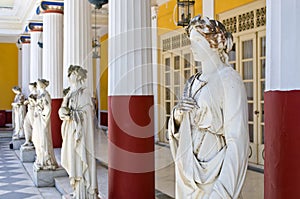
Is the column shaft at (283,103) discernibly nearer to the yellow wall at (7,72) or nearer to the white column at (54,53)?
the white column at (54,53)

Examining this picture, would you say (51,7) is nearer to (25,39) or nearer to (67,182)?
(67,182)

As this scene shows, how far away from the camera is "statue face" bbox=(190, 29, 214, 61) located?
2.01 meters

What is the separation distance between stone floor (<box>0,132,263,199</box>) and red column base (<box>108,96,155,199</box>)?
0.98m

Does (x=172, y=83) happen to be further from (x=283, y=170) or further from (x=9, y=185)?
(x=283, y=170)

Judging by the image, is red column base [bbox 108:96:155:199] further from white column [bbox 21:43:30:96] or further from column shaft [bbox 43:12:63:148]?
white column [bbox 21:43:30:96]

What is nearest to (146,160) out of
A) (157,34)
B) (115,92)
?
(115,92)

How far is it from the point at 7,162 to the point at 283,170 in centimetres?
851

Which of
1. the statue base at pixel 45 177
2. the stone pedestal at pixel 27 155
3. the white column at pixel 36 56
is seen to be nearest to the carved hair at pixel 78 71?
the statue base at pixel 45 177

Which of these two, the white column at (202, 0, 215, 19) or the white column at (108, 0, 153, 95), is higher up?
the white column at (202, 0, 215, 19)

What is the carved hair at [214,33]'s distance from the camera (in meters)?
1.99

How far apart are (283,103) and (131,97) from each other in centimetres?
214

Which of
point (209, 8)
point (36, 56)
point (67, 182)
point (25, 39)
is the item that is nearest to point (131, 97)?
point (67, 182)

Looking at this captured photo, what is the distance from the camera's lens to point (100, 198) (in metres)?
4.73

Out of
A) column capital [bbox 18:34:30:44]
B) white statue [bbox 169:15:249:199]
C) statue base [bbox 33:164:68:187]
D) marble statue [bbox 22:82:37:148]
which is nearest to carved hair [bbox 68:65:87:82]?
white statue [bbox 169:15:249:199]
